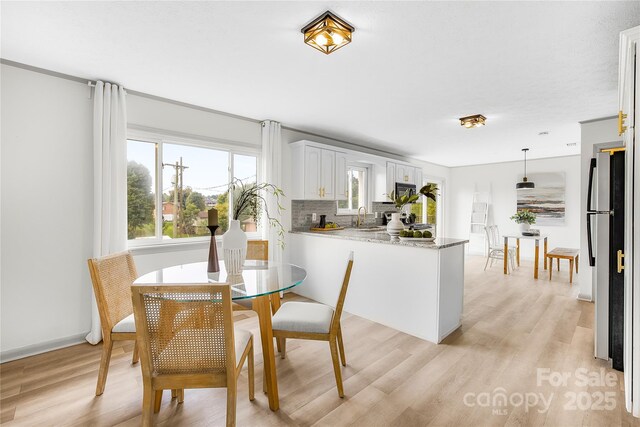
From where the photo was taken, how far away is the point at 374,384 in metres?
2.16

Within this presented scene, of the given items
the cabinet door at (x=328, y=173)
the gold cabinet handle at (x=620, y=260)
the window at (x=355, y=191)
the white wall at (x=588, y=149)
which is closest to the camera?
the gold cabinet handle at (x=620, y=260)

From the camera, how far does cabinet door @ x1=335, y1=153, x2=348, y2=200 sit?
4.69 metres

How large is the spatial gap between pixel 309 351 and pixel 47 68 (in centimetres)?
335

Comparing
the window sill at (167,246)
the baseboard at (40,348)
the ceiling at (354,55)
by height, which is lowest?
the baseboard at (40,348)

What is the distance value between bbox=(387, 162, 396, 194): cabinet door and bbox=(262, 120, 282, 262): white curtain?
2464 millimetres

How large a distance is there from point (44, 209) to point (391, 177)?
16.3 feet

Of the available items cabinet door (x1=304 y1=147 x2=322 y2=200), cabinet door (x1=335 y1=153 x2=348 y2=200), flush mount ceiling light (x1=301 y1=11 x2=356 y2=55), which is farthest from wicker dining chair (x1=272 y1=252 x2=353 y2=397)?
cabinet door (x1=335 y1=153 x2=348 y2=200)

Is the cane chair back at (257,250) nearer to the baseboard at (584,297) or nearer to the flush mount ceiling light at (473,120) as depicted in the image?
the flush mount ceiling light at (473,120)

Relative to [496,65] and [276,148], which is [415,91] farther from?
[276,148]

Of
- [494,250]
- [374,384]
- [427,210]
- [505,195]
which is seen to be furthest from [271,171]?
[505,195]

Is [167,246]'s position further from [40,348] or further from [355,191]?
[355,191]

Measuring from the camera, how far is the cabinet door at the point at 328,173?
4.47 metres

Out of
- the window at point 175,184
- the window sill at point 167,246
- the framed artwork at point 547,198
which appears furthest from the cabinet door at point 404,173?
the window sill at point 167,246

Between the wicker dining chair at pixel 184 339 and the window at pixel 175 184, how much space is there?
1946 millimetres
